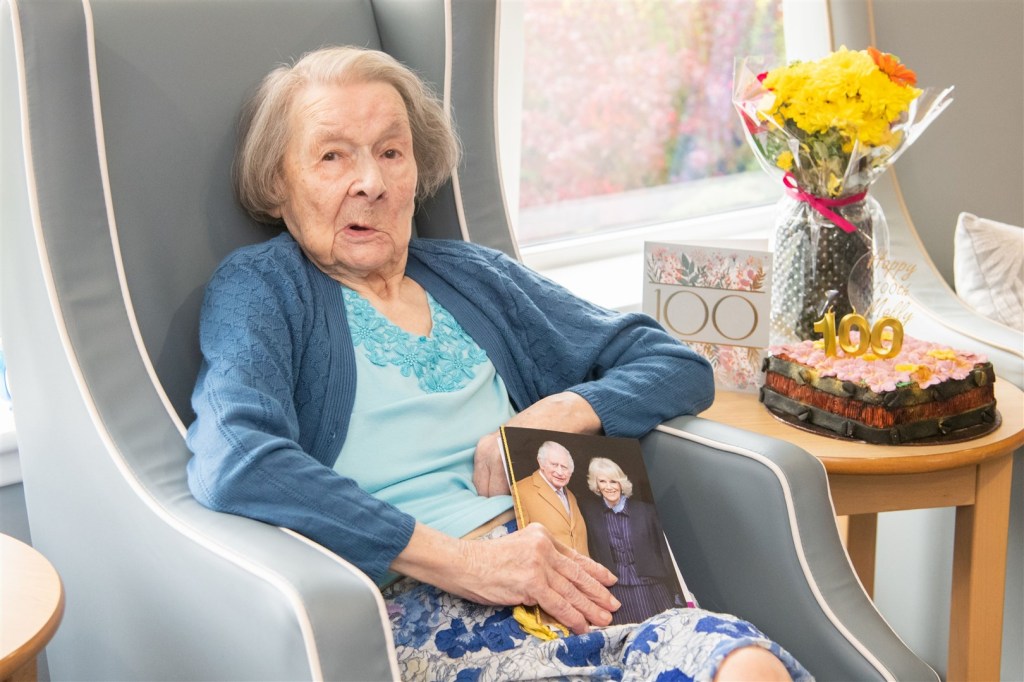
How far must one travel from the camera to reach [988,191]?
7.81 feet

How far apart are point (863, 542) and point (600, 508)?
91 centimetres

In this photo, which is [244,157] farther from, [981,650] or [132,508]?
[981,650]

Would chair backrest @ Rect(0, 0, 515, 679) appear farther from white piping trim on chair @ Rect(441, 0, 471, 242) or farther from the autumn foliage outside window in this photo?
the autumn foliage outside window

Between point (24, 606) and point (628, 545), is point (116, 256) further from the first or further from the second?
point (628, 545)

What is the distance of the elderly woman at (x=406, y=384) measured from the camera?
1.15 m

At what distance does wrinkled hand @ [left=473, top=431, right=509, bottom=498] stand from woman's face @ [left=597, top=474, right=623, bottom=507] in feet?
0.39

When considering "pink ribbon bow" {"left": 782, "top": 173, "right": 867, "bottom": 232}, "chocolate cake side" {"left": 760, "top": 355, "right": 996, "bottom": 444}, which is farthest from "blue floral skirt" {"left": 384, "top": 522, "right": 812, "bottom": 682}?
"pink ribbon bow" {"left": 782, "top": 173, "right": 867, "bottom": 232}

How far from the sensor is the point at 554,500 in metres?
1.30

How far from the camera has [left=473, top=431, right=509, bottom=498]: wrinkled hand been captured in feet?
4.52

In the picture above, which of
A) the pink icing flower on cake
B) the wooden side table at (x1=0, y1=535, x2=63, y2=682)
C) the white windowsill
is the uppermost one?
the pink icing flower on cake

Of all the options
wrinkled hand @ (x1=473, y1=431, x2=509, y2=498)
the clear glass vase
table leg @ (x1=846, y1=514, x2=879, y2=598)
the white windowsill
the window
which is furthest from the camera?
the window

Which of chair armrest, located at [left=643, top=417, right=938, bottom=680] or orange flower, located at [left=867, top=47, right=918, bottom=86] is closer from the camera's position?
chair armrest, located at [left=643, top=417, right=938, bottom=680]

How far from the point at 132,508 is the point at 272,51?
675mm

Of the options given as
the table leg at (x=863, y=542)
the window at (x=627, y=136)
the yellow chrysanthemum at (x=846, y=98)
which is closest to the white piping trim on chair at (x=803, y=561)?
the yellow chrysanthemum at (x=846, y=98)
